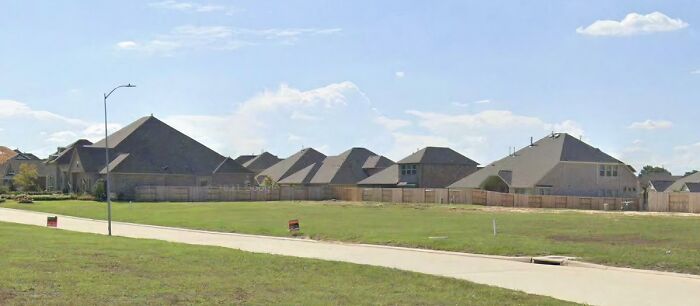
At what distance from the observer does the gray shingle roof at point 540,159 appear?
286 feet

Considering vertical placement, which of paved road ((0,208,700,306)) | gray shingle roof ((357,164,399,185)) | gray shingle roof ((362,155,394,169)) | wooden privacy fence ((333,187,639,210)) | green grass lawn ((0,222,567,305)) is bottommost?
wooden privacy fence ((333,187,639,210))

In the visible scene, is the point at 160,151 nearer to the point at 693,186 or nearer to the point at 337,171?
the point at 337,171

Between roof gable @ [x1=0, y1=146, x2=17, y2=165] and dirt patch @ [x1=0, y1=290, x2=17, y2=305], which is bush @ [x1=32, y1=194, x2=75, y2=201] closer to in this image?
roof gable @ [x1=0, y1=146, x2=17, y2=165]

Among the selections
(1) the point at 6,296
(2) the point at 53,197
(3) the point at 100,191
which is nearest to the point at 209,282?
(1) the point at 6,296

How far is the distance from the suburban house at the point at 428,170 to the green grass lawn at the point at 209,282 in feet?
278

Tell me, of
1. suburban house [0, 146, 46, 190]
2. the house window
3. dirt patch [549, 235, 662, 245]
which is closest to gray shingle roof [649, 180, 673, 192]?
the house window

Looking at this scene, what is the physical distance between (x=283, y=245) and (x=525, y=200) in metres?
50.9

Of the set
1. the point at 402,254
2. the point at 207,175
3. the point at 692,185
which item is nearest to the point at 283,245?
the point at 402,254

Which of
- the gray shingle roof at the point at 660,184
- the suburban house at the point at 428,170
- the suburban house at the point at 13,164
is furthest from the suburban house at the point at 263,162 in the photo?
the gray shingle roof at the point at 660,184

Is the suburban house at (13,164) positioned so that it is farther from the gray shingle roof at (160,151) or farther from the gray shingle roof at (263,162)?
the gray shingle roof at (263,162)

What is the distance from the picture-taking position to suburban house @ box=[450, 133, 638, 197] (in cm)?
8619

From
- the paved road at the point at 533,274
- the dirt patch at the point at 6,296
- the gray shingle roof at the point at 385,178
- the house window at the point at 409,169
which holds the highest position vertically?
the house window at the point at 409,169

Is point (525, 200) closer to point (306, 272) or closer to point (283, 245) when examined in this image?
point (283, 245)

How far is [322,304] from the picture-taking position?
1376 centimetres
